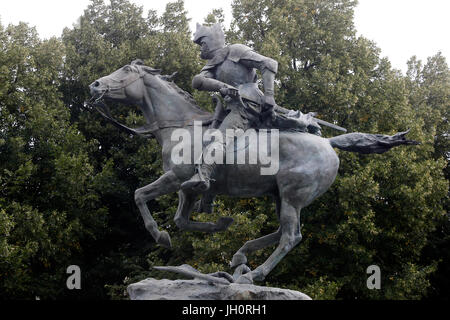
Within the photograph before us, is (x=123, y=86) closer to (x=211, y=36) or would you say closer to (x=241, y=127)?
(x=211, y=36)

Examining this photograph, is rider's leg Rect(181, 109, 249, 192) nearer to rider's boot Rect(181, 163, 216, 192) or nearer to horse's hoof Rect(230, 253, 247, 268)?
rider's boot Rect(181, 163, 216, 192)

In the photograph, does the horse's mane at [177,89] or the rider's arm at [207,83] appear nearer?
the rider's arm at [207,83]

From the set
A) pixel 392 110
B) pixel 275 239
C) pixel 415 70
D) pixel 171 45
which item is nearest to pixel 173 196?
pixel 171 45

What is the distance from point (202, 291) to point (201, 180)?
1.37m

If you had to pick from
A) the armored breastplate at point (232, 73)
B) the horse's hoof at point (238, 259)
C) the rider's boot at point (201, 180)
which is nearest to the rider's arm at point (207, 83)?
the armored breastplate at point (232, 73)

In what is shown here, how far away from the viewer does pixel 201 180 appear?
759 cm

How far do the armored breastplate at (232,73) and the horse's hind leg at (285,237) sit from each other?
1.81 m

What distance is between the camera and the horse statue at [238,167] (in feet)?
26.3

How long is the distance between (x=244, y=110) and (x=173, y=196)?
9133 mm

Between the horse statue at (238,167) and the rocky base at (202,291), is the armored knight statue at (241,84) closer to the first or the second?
the horse statue at (238,167)

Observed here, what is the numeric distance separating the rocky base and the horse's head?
2543 mm

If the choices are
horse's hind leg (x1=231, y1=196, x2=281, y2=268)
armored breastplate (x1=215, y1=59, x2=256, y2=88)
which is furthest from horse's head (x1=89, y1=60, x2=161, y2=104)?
horse's hind leg (x1=231, y1=196, x2=281, y2=268)

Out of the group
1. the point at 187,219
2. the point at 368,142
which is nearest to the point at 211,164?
the point at 187,219

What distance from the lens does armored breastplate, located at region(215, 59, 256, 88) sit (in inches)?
333
